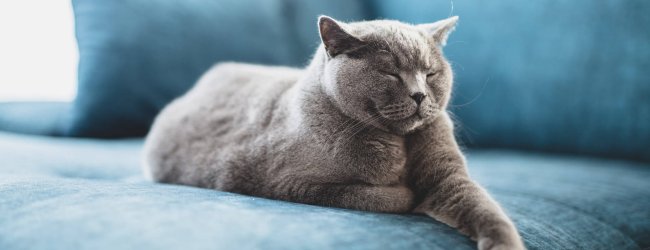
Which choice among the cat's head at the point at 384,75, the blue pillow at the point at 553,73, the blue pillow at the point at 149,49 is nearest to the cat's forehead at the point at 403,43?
the cat's head at the point at 384,75

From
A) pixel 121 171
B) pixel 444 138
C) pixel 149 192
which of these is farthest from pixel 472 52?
pixel 149 192

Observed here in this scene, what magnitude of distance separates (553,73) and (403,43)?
82 centimetres

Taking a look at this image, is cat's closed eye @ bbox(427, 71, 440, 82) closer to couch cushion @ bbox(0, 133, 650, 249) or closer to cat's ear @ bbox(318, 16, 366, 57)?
cat's ear @ bbox(318, 16, 366, 57)

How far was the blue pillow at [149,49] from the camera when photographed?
1619 mm

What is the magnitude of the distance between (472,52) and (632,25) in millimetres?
464

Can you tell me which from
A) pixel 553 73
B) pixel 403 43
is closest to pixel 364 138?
pixel 403 43

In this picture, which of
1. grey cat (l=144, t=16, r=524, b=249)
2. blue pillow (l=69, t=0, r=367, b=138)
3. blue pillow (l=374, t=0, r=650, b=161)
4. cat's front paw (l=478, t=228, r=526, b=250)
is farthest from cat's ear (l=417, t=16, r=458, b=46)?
blue pillow (l=69, t=0, r=367, b=138)

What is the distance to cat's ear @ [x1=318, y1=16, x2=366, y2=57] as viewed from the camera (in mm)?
972

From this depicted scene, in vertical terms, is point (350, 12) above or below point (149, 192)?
above

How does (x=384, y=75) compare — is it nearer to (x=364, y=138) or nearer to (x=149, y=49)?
(x=364, y=138)

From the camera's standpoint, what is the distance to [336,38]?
3.27ft

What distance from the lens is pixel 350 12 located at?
2.04 m

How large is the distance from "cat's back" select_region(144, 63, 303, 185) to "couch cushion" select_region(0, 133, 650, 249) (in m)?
0.12

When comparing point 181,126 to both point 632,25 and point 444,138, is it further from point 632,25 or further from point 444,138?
point 632,25
